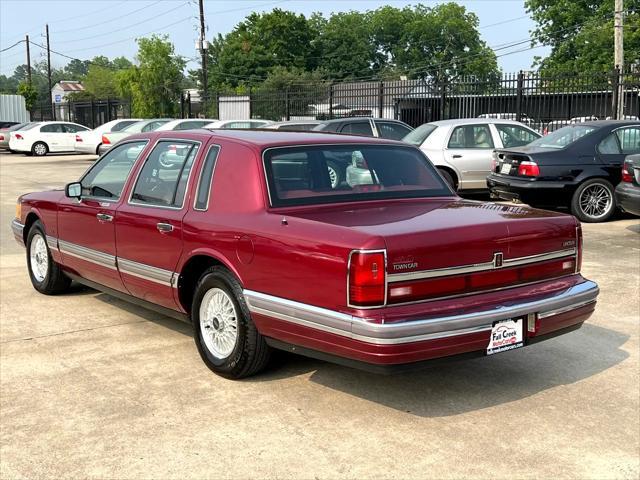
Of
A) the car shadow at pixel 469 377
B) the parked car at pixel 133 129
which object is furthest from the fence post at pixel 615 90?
the car shadow at pixel 469 377

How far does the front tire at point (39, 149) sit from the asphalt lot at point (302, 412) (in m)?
27.6

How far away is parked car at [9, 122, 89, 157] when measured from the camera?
1251 inches

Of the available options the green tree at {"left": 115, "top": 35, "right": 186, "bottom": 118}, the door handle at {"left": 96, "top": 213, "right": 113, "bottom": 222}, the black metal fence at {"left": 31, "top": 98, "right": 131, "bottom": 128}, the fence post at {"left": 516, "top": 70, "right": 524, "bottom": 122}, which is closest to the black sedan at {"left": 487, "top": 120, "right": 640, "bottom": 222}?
the door handle at {"left": 96, "top": 213, "right": 113, "bottom": 222}

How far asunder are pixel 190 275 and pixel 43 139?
29.0 metres

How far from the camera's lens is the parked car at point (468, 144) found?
13680 millimetres

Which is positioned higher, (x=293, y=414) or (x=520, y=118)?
(x=520, y=118)

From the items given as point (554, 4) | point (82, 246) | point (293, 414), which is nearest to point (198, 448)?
point (293, 414)

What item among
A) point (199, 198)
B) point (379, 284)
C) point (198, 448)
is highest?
point (199, 198)

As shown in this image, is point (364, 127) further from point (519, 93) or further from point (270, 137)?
point (270, 137)

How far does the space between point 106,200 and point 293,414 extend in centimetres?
263

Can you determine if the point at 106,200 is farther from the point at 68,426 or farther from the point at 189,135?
the point at 68,426

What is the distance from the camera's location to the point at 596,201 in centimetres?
1176

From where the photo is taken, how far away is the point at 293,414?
441 centimetres

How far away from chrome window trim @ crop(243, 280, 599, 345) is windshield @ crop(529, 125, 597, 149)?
25.6 feet
